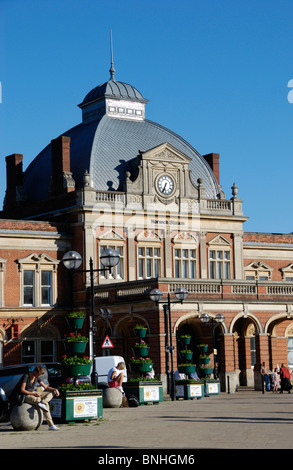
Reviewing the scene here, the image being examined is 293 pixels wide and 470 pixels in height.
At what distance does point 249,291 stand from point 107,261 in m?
22.9

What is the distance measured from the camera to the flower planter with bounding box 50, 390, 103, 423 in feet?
84.6

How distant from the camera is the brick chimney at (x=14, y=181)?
63219 millimetres

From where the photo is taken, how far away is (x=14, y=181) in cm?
6359

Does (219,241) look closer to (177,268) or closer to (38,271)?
(177,268)

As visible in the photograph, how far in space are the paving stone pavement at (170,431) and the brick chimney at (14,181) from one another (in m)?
34.2

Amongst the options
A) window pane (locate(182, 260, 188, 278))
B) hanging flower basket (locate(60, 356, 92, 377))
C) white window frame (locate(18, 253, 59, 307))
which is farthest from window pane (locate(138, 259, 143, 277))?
hanging flower basket (locate(60, 356, 92, 377))

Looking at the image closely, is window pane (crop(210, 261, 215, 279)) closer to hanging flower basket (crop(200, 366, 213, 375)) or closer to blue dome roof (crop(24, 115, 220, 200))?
blue dome roof (crop(24, 115, 220, 200))

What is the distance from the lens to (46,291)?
183 feet

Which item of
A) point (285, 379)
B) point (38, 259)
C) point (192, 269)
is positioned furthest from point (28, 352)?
point (285, 379)

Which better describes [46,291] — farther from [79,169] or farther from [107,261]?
[107,261]

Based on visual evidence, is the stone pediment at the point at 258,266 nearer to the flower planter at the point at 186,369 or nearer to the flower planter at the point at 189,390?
the flower planter at the point at 186,369

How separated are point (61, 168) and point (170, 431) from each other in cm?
3852

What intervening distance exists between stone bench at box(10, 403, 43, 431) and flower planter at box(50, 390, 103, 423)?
6.59 feet

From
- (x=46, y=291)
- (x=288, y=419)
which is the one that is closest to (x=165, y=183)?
(x=46, y=291)
